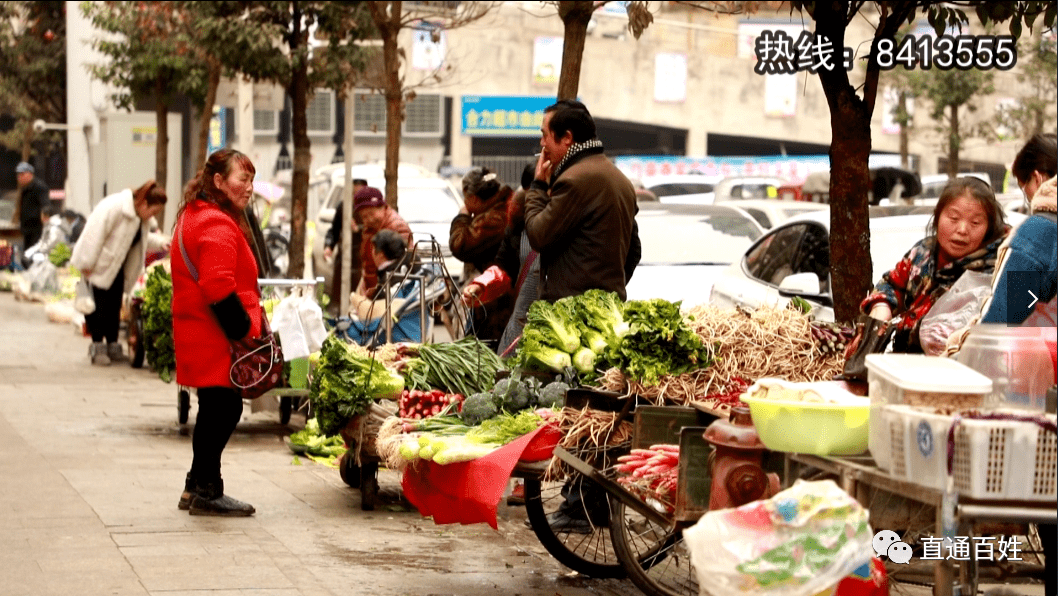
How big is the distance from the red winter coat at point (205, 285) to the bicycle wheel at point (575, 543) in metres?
1.86

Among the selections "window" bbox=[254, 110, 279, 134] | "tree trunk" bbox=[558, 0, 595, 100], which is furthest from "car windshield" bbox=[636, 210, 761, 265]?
"window" bbox=[254, 110, 279, 134]

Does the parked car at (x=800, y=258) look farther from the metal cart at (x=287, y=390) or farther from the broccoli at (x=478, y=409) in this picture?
the broccoli at (x=478, y=409)

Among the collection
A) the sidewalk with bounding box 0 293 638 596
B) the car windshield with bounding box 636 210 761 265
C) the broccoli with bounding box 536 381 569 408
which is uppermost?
the car windshield with bounding box 636 210 761 265

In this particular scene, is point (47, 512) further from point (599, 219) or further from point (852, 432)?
point (852, 432)

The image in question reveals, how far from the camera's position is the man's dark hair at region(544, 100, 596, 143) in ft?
23.6

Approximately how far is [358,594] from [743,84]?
40128 millimetres

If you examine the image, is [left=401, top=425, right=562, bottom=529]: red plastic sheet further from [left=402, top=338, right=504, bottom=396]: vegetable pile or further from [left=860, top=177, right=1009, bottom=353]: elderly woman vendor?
[left=860, top=177, right=1009, bottom=353]: elderly woman vendor

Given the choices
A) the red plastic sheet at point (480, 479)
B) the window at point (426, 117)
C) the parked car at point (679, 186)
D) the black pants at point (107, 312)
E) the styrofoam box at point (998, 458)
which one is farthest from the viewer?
the window at point (426, 117)

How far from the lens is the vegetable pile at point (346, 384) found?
7422 mm

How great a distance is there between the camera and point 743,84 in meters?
44.8

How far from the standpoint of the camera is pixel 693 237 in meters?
13.4

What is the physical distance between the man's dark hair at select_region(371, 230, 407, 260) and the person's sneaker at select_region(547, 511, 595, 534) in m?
4.12

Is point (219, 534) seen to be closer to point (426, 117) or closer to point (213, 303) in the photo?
point (213, 303)

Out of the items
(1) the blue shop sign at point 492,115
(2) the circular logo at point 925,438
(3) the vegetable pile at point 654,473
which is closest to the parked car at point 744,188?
(1) the blue shop sign at point 492,115
